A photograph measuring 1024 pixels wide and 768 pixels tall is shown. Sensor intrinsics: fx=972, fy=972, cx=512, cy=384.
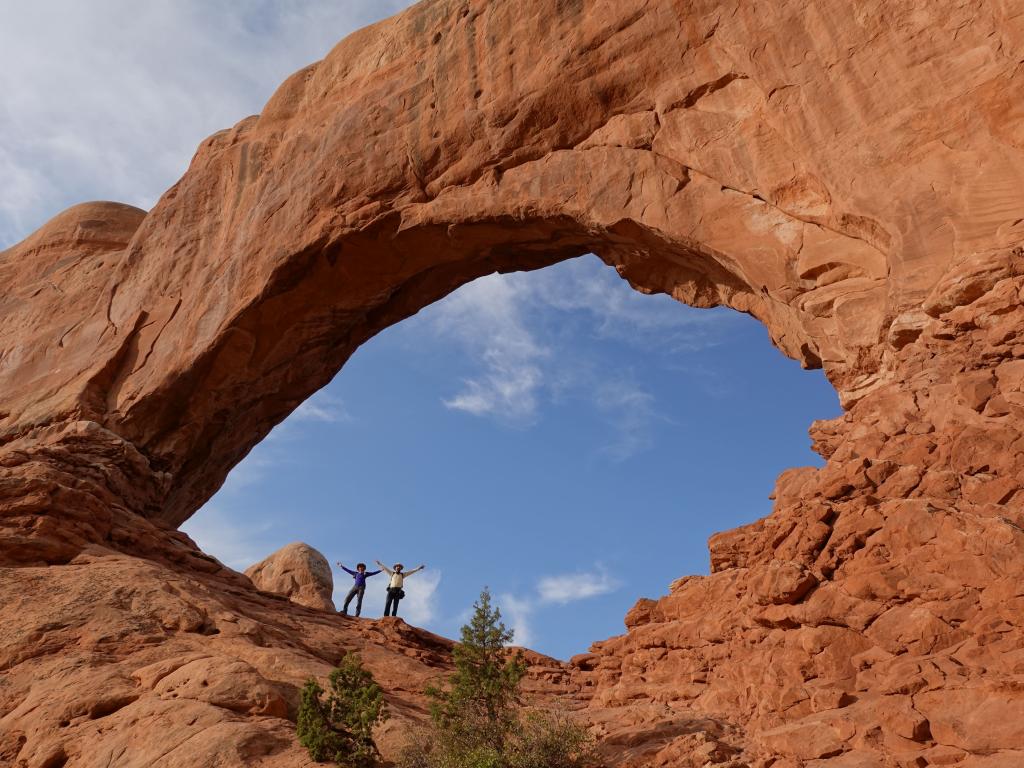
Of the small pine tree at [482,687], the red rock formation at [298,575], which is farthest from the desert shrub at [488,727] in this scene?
the red rock formation at [298,575]

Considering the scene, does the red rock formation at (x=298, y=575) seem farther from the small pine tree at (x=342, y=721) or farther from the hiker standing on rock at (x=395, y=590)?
the small pine tree at (x=342, y=721)

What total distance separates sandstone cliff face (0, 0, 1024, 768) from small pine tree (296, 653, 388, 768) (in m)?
0.49

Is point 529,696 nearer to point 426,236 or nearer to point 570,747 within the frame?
point 570,747

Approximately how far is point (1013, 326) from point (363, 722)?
8.67 meters

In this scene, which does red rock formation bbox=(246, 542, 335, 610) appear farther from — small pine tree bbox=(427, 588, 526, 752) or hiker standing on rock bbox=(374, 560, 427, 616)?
small pine tree bbox=(427, 588, 526, 752)

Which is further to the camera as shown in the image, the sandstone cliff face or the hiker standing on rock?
the hiker standing on rock

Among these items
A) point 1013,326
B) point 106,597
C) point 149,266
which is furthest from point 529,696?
point 149,266

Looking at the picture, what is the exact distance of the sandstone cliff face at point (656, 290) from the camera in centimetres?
1002

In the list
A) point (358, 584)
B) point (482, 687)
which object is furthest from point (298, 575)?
point (482, 687)

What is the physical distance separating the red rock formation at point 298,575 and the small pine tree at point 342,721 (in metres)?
16.8

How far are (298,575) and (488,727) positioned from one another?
1891cm

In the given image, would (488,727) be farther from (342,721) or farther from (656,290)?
(656,290)

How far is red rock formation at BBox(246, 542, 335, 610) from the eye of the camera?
28.7m

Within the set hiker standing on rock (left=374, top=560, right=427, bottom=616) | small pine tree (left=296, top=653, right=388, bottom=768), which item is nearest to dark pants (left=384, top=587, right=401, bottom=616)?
hiker standing on rock (left=374, top=560, right=427, bottom=616)
